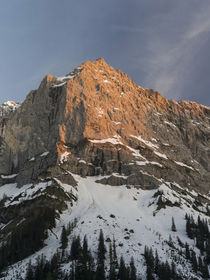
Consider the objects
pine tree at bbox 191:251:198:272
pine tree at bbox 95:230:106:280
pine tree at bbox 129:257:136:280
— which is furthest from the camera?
pine tree at bbox 191:251:198:272

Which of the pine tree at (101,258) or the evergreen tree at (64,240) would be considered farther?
the evergreen tree at (64,240)

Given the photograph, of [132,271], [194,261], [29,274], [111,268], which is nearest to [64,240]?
[29,274]

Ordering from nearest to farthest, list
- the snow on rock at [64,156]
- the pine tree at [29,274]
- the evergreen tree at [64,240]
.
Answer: the pine tree at [29,274]
the evergreen tree at [64,240]
the snow on rock at [64,156]

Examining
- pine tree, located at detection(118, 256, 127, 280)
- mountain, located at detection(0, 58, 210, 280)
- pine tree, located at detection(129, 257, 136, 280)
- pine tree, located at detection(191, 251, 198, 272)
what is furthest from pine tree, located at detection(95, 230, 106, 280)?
pine tree, located at detection(191, 251, 198, 272)

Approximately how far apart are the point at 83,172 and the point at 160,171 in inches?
1655

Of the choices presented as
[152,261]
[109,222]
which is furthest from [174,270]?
[109,222]

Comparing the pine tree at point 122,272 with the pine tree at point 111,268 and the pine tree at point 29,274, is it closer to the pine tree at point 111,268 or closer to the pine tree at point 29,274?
the pine tree at point 111,268

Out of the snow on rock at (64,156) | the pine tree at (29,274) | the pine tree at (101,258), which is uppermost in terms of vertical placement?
the snow on rock at (64,156)

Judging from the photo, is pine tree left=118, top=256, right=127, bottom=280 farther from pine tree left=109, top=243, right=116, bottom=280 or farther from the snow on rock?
the snow on rock

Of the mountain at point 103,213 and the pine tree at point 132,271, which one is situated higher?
the mountain at point 103,213

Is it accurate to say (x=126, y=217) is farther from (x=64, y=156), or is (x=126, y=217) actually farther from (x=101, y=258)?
(x=64, y=156)

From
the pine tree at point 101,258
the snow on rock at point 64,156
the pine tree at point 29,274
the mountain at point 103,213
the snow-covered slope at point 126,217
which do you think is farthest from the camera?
the snow on rock at point 64,156

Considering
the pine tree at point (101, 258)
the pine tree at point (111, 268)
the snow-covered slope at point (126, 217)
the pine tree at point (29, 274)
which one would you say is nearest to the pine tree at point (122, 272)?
the pine tree at point (111, 268)

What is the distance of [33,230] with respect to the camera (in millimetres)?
120625
